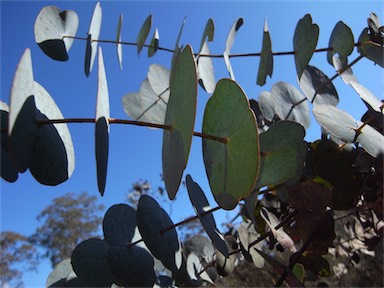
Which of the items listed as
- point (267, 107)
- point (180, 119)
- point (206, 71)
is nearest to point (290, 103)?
point (267, 107)

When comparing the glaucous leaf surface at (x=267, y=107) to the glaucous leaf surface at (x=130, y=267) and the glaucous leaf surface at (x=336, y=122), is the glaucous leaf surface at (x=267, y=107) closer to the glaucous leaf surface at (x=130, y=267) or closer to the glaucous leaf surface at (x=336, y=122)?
the glaucous leaf surface at (x=336, y=122)

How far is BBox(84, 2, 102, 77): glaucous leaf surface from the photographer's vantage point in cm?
56

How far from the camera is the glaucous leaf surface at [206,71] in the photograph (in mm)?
680

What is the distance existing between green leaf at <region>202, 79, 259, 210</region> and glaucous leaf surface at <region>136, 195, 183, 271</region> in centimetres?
10

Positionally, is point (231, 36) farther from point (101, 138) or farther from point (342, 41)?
point (101, 138)

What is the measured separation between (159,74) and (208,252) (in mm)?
329

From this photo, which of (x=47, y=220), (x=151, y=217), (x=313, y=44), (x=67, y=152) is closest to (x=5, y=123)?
(x=67, y=152)

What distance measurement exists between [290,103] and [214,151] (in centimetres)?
37

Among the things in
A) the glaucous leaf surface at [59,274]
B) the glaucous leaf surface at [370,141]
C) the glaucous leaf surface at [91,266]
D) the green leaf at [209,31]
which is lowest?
the glaucous leaf surface at [370,141]

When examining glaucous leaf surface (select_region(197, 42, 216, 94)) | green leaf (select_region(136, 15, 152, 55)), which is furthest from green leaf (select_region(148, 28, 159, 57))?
glaucous leaf surface (select_region(197, 42, 216, 94))

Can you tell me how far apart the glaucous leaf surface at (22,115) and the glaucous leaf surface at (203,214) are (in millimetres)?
169

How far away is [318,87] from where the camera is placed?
597 millimetres

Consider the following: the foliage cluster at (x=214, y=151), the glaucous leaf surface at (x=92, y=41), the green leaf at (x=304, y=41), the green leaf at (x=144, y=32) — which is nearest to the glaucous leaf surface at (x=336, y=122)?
the foliage cluster at (x=214, y=151)

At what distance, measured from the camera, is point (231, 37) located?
711 millimetres
